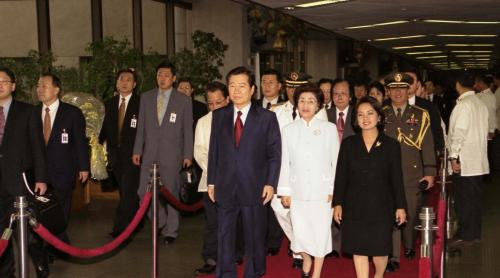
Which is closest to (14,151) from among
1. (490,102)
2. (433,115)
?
(433,115)

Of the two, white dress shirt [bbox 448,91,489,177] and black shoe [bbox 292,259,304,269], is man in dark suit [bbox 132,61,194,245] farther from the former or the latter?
white dress shirt [bbox 448,91,489,177]

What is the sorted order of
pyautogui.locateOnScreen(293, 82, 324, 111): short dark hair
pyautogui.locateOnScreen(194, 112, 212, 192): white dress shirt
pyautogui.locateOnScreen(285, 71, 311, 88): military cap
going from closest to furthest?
pyautogui.locateOnScreen(293, 82, 324, 111): short dark hair, pyautogui.locateOnScreen(194, 112, 212, 192): white dress shirt, pyautogui.locateOnScreen(285, 71, 311, 88): military cap

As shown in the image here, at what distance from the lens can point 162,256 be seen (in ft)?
27.2

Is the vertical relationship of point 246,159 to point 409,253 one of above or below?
above

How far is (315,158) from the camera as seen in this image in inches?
264

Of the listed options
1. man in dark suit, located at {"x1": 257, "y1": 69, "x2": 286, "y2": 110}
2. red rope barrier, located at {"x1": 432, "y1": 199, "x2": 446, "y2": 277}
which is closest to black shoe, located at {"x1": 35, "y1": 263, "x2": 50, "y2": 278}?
man in dark suit, located at {"x1": 257, "y1": 69, "x2": 286, "y2": 110}

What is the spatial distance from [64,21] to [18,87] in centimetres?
249

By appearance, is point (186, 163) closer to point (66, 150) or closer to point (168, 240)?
point (168, 240)

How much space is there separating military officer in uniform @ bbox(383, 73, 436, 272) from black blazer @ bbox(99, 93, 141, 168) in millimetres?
2992

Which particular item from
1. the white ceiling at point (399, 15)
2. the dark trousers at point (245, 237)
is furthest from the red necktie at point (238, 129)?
the white ceiling at point (399, 15)

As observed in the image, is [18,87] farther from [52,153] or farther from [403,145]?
[403,145]

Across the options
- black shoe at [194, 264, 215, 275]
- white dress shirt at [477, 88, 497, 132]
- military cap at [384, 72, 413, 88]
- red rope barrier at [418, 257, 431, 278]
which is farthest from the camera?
white dress shirt at [477, 88, 497, 132]

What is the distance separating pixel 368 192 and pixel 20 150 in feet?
8.97

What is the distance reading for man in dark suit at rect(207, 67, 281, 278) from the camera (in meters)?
6.57
